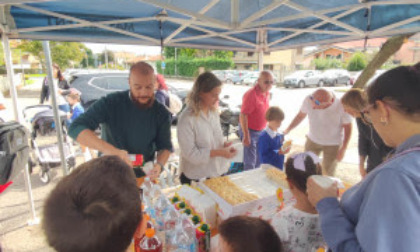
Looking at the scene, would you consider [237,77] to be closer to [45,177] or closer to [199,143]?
[45,177]

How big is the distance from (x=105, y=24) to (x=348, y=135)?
11.1 feet

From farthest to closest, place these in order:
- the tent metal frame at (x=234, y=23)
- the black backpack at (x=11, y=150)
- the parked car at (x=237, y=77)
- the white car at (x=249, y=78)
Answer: the parked car at (x=237, y=77)
the white car at (x=249, y=78)
the black backpack at (x=11, y=150)
the tent metal frame at (x=234, y=23)

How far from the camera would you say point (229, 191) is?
162 centimetres

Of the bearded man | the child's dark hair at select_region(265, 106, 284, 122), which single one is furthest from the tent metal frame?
the child's dark hair at select_region(265, 106, 284, 122)

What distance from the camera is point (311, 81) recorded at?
23.2 metres

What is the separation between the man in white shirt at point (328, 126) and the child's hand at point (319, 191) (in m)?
2.58

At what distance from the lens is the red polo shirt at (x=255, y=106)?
3691 millimetres

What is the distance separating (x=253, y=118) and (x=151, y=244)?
2.76m

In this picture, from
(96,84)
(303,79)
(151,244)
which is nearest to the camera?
(151,244)

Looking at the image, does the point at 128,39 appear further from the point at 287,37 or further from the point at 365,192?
the point at 365,192

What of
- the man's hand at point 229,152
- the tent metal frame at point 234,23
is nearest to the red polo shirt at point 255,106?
the tent metal frame at point 234,23

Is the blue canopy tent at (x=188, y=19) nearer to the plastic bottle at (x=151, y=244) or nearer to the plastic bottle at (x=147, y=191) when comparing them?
the plastic bottle at (x=147, y=191)

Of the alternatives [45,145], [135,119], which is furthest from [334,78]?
[135,119]

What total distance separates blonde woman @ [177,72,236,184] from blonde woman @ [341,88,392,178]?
1506mm
